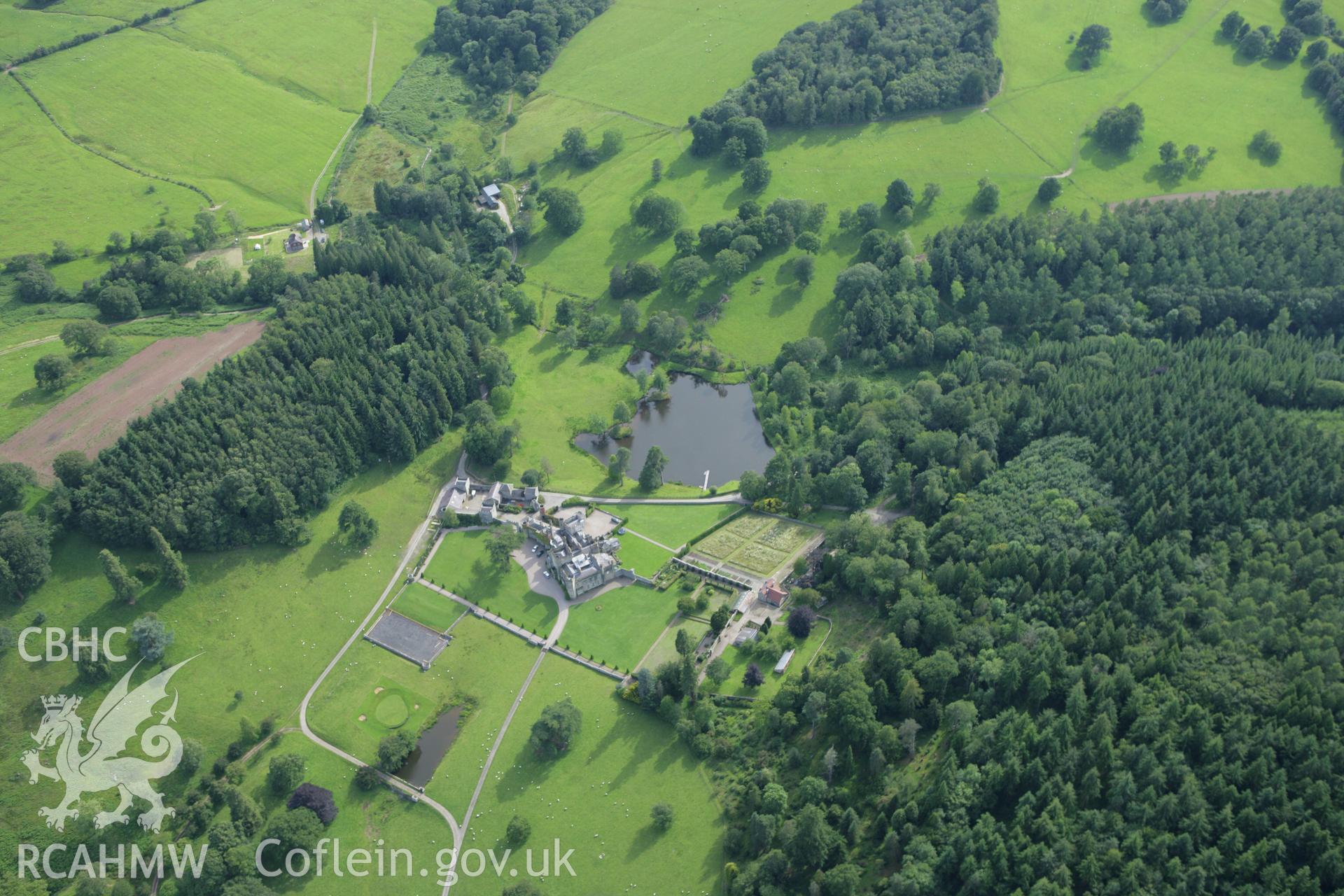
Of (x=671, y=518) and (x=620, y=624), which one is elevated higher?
(x=671, y=518)

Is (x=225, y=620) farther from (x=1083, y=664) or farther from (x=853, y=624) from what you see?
(x=1083, y=664)

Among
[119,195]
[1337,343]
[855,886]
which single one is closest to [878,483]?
[855,886]

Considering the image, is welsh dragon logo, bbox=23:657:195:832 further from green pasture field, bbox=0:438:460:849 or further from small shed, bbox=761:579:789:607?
Answer: small shed, bbox=761:579:789:607

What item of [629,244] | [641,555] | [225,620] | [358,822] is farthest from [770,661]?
[629,244]

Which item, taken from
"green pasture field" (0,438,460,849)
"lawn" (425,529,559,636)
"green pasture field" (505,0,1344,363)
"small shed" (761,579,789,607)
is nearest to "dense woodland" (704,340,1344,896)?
"small shed" (761,579,789,607)

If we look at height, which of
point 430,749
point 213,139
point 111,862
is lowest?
point 111,862

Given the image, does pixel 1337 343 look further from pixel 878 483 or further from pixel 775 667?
pixel 775 667
